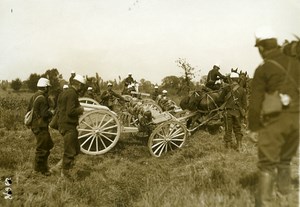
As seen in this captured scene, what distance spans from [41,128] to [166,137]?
266 centimetres

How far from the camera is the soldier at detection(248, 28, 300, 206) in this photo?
375 centimetres

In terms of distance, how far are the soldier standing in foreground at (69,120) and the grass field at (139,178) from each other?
12.6 inches

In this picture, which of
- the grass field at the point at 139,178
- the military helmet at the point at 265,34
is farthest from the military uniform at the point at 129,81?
the military helmet at the point at 265,34

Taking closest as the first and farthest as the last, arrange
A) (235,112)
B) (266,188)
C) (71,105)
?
(266,188) → (71,105) → (235,112)

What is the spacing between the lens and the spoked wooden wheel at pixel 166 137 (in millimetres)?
7427

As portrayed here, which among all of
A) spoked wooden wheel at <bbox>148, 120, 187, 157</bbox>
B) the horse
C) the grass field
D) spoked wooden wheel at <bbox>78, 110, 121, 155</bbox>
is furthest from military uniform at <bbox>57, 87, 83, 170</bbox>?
the horse

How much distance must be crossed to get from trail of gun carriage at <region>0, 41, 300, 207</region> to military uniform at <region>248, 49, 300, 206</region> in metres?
0.27

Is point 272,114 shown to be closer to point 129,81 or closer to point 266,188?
point 266,188

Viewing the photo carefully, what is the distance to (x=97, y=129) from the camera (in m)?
7.11

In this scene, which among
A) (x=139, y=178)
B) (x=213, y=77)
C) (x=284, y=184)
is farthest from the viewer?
(x=213, y=77)

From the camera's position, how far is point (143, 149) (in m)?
8.05

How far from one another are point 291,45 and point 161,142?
4.05 meters

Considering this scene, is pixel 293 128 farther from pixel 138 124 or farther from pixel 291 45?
pixel 138 124

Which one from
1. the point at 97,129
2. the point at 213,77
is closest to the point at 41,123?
the point at 97,129
